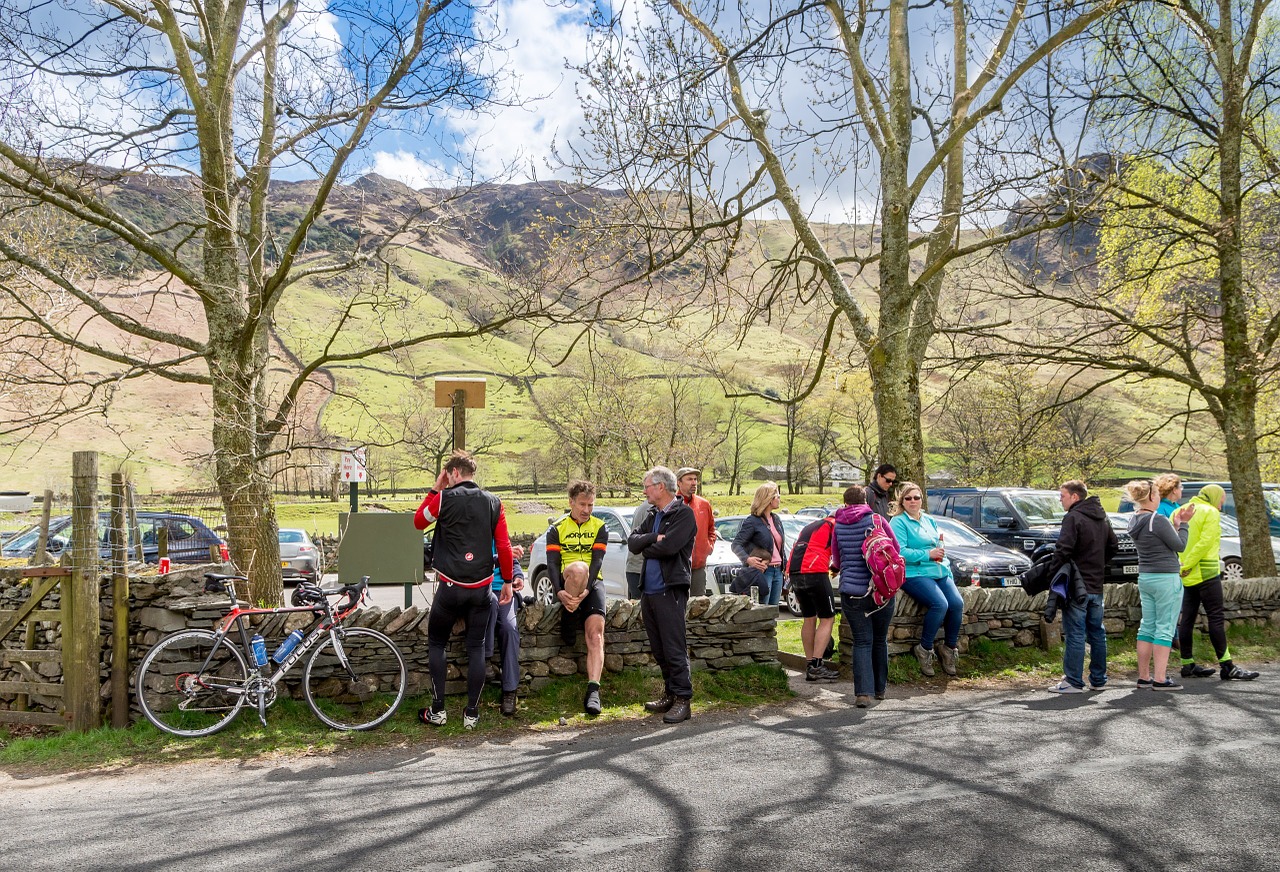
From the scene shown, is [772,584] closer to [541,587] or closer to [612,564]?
[612,564]

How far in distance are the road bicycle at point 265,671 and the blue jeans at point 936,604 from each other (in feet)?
15.6

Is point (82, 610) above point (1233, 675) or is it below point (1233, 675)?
above

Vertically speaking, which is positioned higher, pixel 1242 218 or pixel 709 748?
pixel 1242 218

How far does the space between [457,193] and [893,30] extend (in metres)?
5.42

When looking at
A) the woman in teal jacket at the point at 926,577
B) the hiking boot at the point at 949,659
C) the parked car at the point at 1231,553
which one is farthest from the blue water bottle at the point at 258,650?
the parked car at the point at 1231,553

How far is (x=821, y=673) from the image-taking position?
883cm

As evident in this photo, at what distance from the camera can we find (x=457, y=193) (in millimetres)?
10062

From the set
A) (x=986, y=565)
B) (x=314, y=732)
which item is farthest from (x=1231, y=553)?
(x=314, y=732)

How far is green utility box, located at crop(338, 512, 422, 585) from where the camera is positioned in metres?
10.6

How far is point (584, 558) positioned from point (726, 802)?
2893mm

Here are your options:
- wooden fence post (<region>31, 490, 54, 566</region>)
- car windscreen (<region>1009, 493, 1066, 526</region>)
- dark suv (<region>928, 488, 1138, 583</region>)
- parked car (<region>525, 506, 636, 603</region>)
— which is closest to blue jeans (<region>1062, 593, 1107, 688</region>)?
dark suv (<region>928, 488, 1138, 583</region>)

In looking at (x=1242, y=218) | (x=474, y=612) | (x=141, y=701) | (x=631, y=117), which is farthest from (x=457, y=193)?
(x=1242, y=218)

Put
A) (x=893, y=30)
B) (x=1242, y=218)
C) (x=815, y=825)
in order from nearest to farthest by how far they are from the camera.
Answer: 1. (x=815, y=825)
2. (x=893, y=30)
3. (x=1242, y=218)

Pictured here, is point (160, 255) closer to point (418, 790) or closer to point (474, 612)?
point (474, 612)
